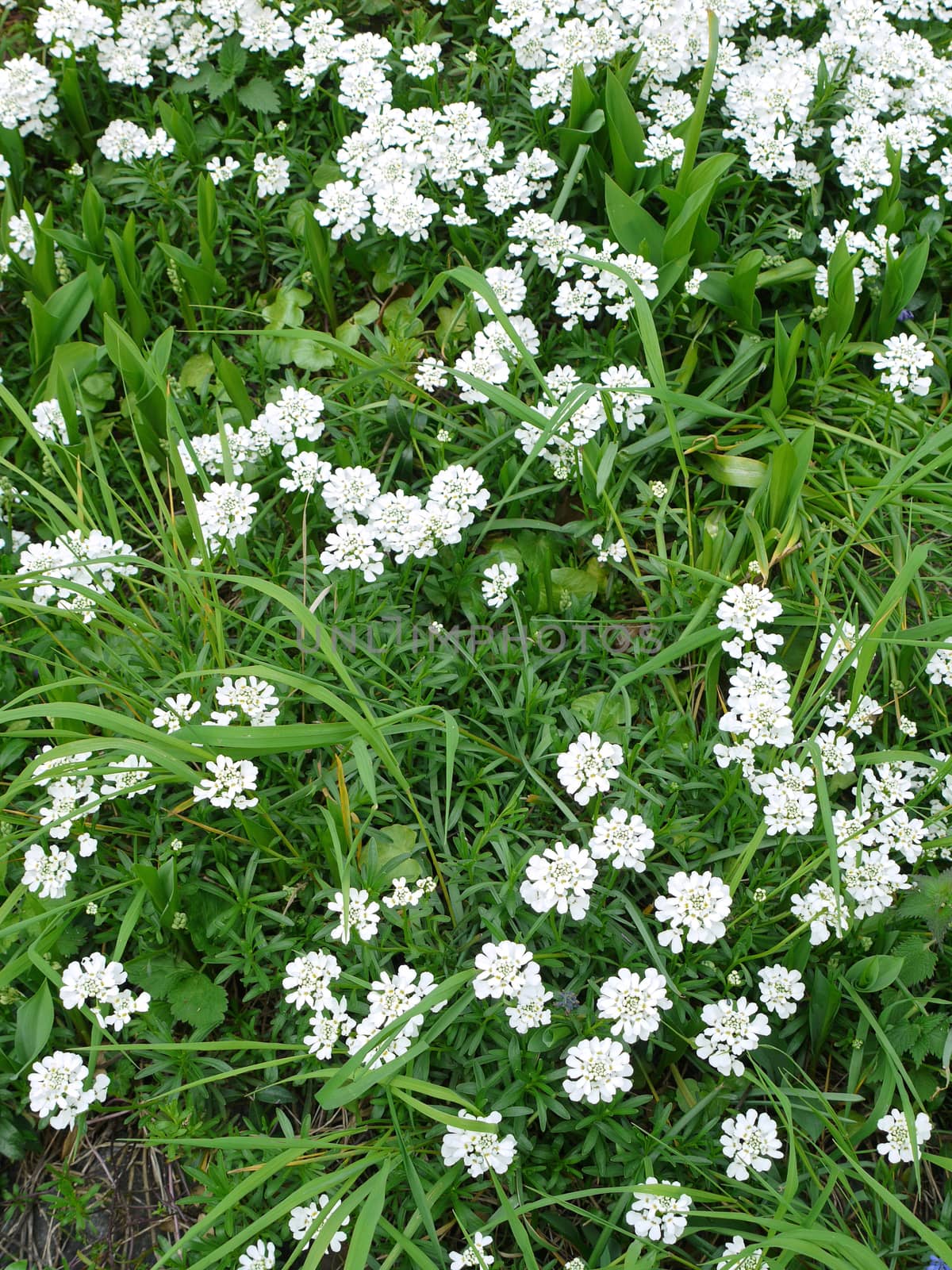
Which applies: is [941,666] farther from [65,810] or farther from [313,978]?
[65,810]

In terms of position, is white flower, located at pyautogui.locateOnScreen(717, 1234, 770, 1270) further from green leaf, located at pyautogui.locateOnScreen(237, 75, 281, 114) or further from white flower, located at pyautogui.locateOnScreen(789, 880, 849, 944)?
green leaf, located at pyautogui.locateOnScreen(237, 75, 281, 114)

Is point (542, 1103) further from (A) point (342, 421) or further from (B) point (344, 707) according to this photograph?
(A) point (342, 421)

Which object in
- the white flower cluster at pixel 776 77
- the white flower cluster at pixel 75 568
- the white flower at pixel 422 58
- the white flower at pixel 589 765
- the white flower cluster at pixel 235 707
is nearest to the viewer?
the white flower at pixel 589 765

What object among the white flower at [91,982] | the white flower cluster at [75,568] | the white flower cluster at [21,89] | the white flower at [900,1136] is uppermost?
the white flower cluster at [21,89]

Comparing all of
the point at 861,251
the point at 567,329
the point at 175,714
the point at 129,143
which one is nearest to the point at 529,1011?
the point at 175,714

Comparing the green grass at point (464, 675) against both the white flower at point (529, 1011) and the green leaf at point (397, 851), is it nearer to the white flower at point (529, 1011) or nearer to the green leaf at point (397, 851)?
A: the green leaf at point (397, 851)

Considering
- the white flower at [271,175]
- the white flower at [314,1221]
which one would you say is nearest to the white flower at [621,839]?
the white flower at [314,1221]

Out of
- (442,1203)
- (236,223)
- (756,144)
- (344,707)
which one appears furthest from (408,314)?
(442,1203)

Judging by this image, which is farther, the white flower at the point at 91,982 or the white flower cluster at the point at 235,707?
the white flower cluster at the point at 235,707
